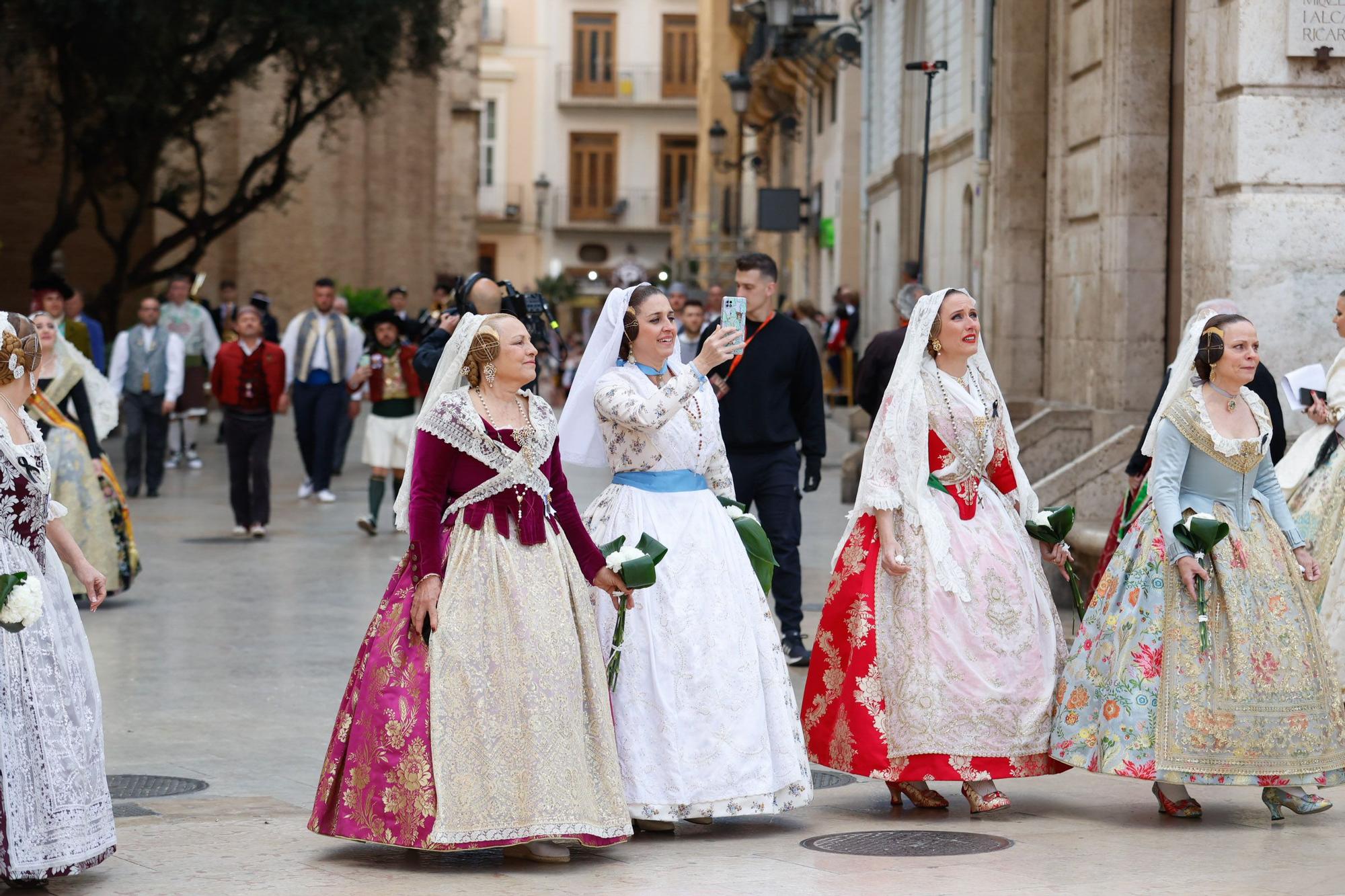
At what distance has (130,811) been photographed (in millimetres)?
7324

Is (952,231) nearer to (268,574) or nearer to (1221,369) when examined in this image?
(268,574)

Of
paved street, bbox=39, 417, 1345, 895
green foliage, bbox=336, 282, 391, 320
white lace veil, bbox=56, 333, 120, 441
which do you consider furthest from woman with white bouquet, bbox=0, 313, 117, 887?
green foliage, bbox=336, 282, 391, 320

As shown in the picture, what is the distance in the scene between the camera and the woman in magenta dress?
6180 millimetres

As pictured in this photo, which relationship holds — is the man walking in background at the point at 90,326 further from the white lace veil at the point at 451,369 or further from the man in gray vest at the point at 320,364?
the white lace veil at the point at 451,369

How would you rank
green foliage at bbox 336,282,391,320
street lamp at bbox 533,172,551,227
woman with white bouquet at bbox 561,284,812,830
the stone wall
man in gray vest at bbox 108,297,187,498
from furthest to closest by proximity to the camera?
street lamp at bbox 533,172,551,227 → green foliage at bbox 336,282,391,320 → man in gray vest at bbox 108,297,187,498 → the stone wall → woman with white bouquet at bbox 561,284,812,830

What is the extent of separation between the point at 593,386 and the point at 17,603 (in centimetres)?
209

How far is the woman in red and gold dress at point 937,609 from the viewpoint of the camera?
23.1 feet

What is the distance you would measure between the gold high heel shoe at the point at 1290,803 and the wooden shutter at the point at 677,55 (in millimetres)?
66201

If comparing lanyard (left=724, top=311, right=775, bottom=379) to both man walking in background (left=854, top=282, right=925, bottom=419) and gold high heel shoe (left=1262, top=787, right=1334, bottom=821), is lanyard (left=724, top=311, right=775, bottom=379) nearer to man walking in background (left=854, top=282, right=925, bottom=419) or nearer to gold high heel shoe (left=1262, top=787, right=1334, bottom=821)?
man walking in background (left=854, top=282, right=925, bottom=419)

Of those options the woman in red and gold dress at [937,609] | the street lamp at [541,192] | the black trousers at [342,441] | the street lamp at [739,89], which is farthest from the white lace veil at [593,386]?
the street lamp at [541,192]

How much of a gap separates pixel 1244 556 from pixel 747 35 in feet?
140

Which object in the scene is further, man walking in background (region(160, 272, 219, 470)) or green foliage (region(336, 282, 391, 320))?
green foliage (region(336, 282, 391, 320))

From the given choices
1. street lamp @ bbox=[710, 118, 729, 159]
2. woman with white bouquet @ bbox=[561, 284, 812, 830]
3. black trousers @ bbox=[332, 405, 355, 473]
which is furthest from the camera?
street lamp @ bbox=[710, 118, 729, 159]

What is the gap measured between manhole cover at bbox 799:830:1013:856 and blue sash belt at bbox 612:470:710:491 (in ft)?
4.01
